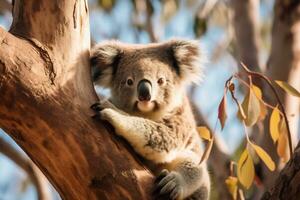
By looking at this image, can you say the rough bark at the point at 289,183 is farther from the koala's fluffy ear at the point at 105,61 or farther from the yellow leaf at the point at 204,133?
the koala's fluffy ear at the point at 105,61

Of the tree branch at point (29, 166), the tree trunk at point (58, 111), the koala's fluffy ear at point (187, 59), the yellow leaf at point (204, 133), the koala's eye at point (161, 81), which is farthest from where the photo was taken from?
the tree branch at point (29, 166)

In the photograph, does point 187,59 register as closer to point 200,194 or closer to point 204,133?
point 204,133

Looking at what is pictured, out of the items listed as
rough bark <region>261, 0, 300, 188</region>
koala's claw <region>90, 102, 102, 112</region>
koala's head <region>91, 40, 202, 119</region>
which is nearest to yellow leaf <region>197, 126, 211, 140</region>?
koala's head <region>91, 40, 202, 119</region>

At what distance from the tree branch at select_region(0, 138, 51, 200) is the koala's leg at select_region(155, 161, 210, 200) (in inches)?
48.8

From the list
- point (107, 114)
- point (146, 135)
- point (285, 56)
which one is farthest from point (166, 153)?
point (285, 56)

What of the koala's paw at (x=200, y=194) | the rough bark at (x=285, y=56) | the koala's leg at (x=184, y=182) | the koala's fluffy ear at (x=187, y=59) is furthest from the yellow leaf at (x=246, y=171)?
the rough bark at (x=285, y=56)

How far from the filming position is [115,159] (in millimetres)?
2521

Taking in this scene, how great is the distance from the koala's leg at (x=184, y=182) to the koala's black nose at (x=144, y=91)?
1.26 ft

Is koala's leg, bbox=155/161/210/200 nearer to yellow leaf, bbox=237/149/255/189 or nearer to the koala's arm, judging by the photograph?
the koala's arm

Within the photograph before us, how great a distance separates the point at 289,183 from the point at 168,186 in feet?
1.88

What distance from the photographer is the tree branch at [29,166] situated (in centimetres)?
393

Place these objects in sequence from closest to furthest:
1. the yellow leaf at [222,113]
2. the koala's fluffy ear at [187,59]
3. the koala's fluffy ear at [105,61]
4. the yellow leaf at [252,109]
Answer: the yellow leaf at [222,113] → the yellow leaf at [252,109] → the koala's fluffy ear at [105,61] → the koala's fluffy ear at [187,59]

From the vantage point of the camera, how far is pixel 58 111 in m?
2.46

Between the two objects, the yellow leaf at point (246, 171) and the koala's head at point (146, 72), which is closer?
the yellow leaf at point (246, 171)
